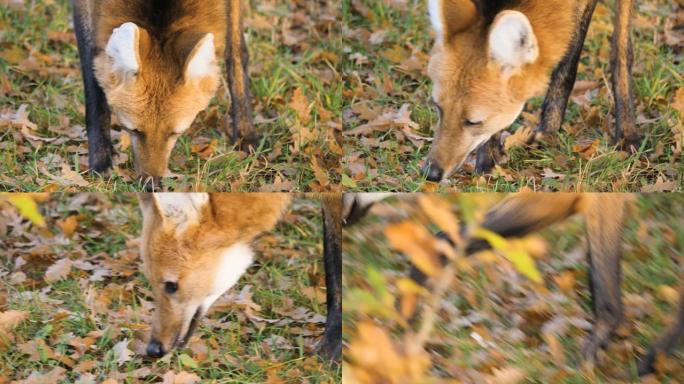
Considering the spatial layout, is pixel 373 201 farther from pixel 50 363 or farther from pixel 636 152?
pixel 50 363

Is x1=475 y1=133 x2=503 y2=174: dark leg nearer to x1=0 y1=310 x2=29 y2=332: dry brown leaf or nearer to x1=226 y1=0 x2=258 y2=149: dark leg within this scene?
x1=226 y1=0 x2=258 y2=149: dark leg

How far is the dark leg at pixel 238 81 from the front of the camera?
14.0 feet

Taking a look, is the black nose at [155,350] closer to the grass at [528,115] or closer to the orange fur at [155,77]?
the orange fur at [155,77]

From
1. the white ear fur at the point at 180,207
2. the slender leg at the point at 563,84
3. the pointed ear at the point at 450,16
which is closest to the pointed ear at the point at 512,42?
the pointed ear at the point at 450,16

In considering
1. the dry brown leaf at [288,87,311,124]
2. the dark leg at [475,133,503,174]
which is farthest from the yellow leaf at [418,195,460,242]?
the dry brown leaf at [288,87,311,124]

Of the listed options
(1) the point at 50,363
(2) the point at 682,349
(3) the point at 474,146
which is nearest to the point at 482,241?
(3) the point at 474,146

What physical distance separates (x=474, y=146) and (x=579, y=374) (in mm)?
1187

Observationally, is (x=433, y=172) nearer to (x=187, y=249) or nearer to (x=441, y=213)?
(x=441, y=213)

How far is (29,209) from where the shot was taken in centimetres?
405

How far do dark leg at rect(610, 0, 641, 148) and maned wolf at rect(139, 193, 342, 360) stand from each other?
1.56 meters

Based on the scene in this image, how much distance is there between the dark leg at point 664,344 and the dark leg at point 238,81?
2187 mm

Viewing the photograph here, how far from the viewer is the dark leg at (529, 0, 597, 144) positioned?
4184mm

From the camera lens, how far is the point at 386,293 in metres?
3.90

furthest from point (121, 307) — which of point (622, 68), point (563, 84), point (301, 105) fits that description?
point (622, 68)
